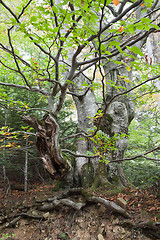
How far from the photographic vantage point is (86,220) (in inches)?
131

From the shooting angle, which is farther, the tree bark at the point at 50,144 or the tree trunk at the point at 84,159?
the tree trunk at the point at 84,159

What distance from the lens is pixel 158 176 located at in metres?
3.03

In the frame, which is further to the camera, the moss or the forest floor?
the moss

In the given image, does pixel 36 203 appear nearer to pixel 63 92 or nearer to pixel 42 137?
pixel 42 137

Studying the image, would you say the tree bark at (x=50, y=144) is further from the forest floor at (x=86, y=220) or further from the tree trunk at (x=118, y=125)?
the tree trunk at (x=118, y=125)

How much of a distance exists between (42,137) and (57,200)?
1798mm

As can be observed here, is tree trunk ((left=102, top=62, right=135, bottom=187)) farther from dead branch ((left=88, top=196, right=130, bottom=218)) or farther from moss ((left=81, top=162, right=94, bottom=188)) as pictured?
dead branch ((left=88, top=196, right=130, bottom=218))

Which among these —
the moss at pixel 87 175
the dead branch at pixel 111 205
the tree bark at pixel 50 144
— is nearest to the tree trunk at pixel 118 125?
the moss at pixel 87 175

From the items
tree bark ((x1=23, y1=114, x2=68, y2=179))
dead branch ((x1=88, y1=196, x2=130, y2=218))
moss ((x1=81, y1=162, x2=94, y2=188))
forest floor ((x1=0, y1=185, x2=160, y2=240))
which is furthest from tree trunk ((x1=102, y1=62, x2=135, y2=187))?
tree bark ((x1=23, y1=114, x2=68, y2=179))

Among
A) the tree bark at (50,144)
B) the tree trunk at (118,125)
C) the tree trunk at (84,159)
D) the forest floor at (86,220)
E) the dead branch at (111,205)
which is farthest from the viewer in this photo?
the tree trunk at (84,159)

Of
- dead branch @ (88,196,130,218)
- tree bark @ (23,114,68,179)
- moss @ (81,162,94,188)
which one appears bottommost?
dead branch @ (88,196,130,218)

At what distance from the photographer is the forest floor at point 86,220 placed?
2672 mm

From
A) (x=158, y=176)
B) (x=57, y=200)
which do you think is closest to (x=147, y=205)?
(x=158, y=176)

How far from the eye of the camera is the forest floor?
2672 millimetres
